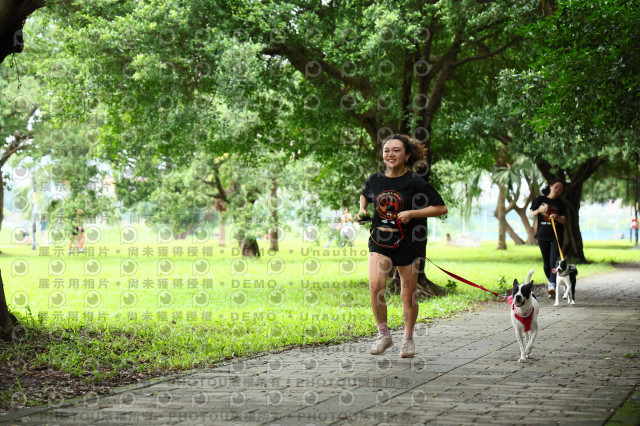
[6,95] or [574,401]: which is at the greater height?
[6,95]

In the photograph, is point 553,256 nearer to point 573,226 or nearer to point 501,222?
point 573,226

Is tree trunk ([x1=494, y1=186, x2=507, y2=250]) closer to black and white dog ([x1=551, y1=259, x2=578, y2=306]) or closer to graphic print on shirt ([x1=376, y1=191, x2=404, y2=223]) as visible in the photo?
black and white dog ([x1=551, y1=259, x2=578, y2=306])

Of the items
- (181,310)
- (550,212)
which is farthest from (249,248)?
(550,212)

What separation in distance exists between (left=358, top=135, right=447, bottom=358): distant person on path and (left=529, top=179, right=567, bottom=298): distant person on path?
6.67 meters

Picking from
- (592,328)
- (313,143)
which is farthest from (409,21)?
(592,328)

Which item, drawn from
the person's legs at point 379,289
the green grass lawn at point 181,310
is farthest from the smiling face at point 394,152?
the green grass lawn at point 181,310

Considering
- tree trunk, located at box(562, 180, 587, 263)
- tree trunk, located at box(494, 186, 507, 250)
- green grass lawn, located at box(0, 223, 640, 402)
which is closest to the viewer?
green grass lawn, located at box(0, 223, 640, 402)

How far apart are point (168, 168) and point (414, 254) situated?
28632mm

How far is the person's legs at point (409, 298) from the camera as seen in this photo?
7.33m

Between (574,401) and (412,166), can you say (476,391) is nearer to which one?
(574,401)

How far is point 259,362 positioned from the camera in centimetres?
730

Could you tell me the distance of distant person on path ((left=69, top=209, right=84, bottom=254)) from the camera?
36.5m

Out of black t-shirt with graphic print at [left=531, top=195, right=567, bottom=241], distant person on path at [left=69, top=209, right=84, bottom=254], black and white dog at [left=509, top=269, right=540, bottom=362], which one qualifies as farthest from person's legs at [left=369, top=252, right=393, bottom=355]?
distant person on path at [left=69, top=209, right=84, bottom=254]

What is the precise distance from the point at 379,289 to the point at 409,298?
1.19 feet
